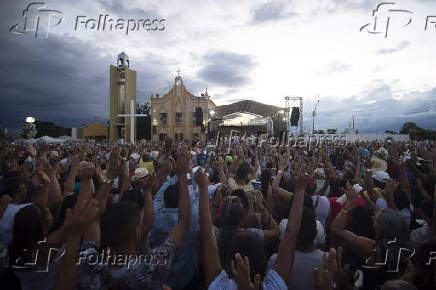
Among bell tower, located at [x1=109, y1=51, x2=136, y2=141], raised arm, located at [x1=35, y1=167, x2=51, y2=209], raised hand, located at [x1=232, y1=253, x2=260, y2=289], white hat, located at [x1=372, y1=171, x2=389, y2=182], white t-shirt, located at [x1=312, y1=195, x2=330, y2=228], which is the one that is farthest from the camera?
bell tower, located at [x1=109, y1=51, x2=136, y2=141]

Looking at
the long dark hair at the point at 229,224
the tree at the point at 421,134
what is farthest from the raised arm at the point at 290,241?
the tree at the point at 421,134

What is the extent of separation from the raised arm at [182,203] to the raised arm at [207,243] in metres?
0.16

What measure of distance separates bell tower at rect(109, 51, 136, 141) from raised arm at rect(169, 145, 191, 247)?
36.0m

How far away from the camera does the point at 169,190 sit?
9.07 feet

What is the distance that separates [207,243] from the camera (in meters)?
1.77

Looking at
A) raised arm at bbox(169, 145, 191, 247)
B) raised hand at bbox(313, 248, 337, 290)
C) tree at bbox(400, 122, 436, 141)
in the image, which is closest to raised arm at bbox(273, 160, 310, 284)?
raised hand at bbox(313, 248, 337, 290)

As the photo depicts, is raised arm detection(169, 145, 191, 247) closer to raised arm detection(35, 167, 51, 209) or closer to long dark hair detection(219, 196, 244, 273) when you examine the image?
long dark hair detection(219, 196, 244, 273)

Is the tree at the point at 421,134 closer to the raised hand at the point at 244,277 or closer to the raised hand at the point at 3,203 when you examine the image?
the raised hand at the point at 244,277

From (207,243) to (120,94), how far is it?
38303 mm

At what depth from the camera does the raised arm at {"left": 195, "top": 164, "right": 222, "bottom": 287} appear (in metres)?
1.69

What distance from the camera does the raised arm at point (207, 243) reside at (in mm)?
1688

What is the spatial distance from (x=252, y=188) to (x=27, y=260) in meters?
3.17

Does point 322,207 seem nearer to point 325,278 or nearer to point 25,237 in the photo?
point 325,278

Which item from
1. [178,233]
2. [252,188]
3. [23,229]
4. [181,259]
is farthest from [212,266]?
[252,188]
